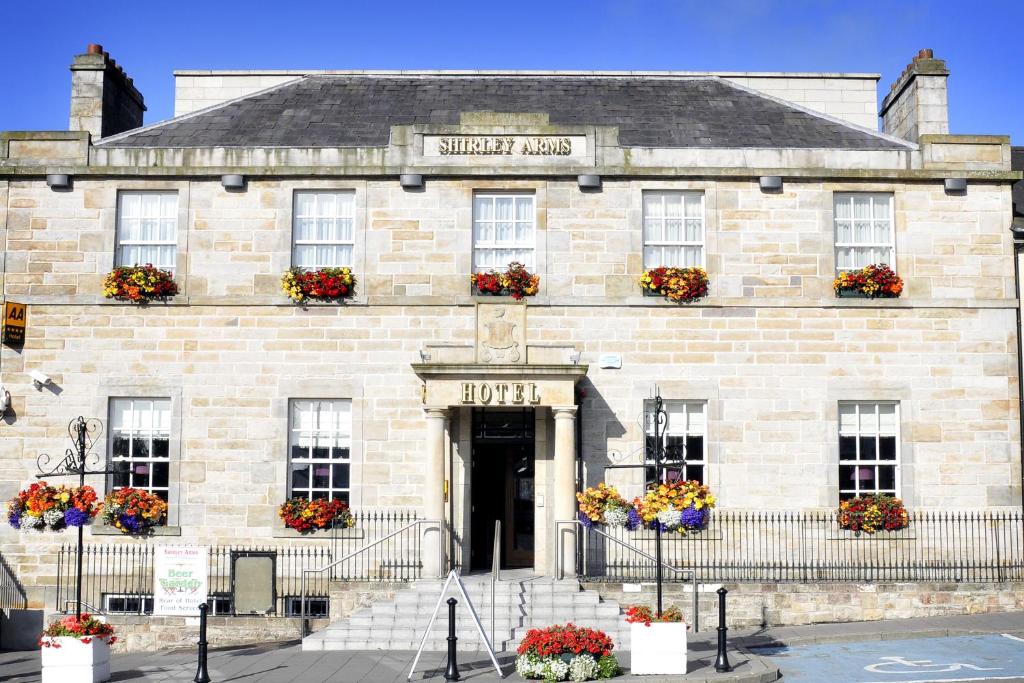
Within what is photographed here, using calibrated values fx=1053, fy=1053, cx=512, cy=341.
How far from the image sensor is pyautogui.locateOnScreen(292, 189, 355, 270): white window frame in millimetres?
19609

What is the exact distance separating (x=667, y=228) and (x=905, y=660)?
8.58 m

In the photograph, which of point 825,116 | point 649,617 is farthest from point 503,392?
point 825,116

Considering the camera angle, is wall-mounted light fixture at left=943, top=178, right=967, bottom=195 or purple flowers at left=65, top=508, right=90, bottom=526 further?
wall-mounted light fixture at left=943, top=178, right=967, bottom=195

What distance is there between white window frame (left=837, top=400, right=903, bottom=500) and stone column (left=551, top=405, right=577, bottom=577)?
5106mm

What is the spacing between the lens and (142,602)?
18.8 metres

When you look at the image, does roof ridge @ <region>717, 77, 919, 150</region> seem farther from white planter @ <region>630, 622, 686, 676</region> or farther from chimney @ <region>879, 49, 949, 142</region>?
white planter @ <region>630, 622, 686, 676</region>

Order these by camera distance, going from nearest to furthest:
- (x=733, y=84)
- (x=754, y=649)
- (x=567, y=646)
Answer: (x=567, y=646)
(x=754, y=649)
(x=733, y=84)

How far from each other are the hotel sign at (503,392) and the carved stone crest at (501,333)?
983 mm

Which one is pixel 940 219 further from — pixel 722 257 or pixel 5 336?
pixel 5 336

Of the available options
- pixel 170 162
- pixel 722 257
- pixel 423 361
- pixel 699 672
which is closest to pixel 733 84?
pixel 722 257

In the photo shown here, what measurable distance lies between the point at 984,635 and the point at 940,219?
7535 mm

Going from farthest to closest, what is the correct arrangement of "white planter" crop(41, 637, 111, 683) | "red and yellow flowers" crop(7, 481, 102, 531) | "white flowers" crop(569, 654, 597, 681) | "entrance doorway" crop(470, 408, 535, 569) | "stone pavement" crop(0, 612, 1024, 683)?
"entrance doorway" crop(470, 408, 535, 569)
"red and yellow flowers" crop(7, 481, 102, 531)
"white planter" crop(41, 637, 111, 683)
"stone pavement" crop(0, 612, 1024, 683)
"white flowers" crop(569, 654, 597, 681)

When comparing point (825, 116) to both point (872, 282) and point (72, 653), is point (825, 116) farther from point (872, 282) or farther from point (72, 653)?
point (72, 653)

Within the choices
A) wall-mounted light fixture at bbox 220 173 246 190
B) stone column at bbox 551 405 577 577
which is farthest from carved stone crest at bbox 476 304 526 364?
wall-mounted light fixture at bbox 220 173 246 190
